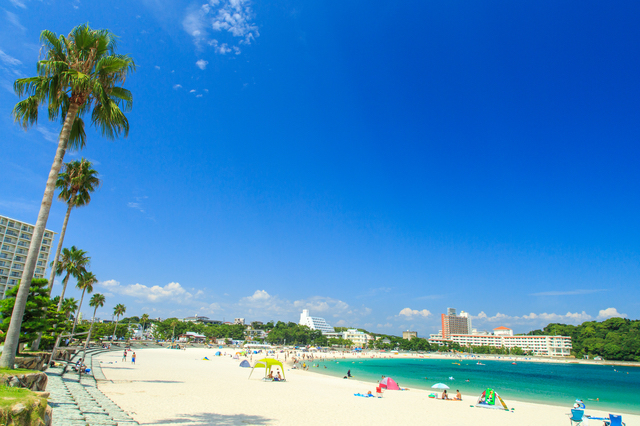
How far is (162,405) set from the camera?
15.8 metres

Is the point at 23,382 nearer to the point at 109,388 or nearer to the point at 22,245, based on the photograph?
the point at 109,388

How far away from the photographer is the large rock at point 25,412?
16.9 ft

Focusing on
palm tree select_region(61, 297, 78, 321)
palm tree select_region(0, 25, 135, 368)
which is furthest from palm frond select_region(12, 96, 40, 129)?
palm tree select_region(61, 297, 78, 321)

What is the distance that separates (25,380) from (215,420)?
7754 mm

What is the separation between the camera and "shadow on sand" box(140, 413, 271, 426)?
494 inches

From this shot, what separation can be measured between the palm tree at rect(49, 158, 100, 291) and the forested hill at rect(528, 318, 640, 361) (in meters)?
168

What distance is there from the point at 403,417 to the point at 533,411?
12.2 metres

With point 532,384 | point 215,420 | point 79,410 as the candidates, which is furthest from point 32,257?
point 532,384

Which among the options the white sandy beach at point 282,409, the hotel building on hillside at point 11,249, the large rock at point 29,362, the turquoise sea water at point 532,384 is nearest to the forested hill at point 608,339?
the turquoise sea water at point 532,384

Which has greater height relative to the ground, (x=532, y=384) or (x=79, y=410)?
(x=79, y=410)

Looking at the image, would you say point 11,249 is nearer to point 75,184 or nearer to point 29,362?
point 75,184

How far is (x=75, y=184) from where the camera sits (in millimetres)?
23609

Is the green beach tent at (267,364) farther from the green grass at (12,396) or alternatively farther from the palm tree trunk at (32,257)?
the green grass at (12,396)

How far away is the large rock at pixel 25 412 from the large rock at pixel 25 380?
201cm
